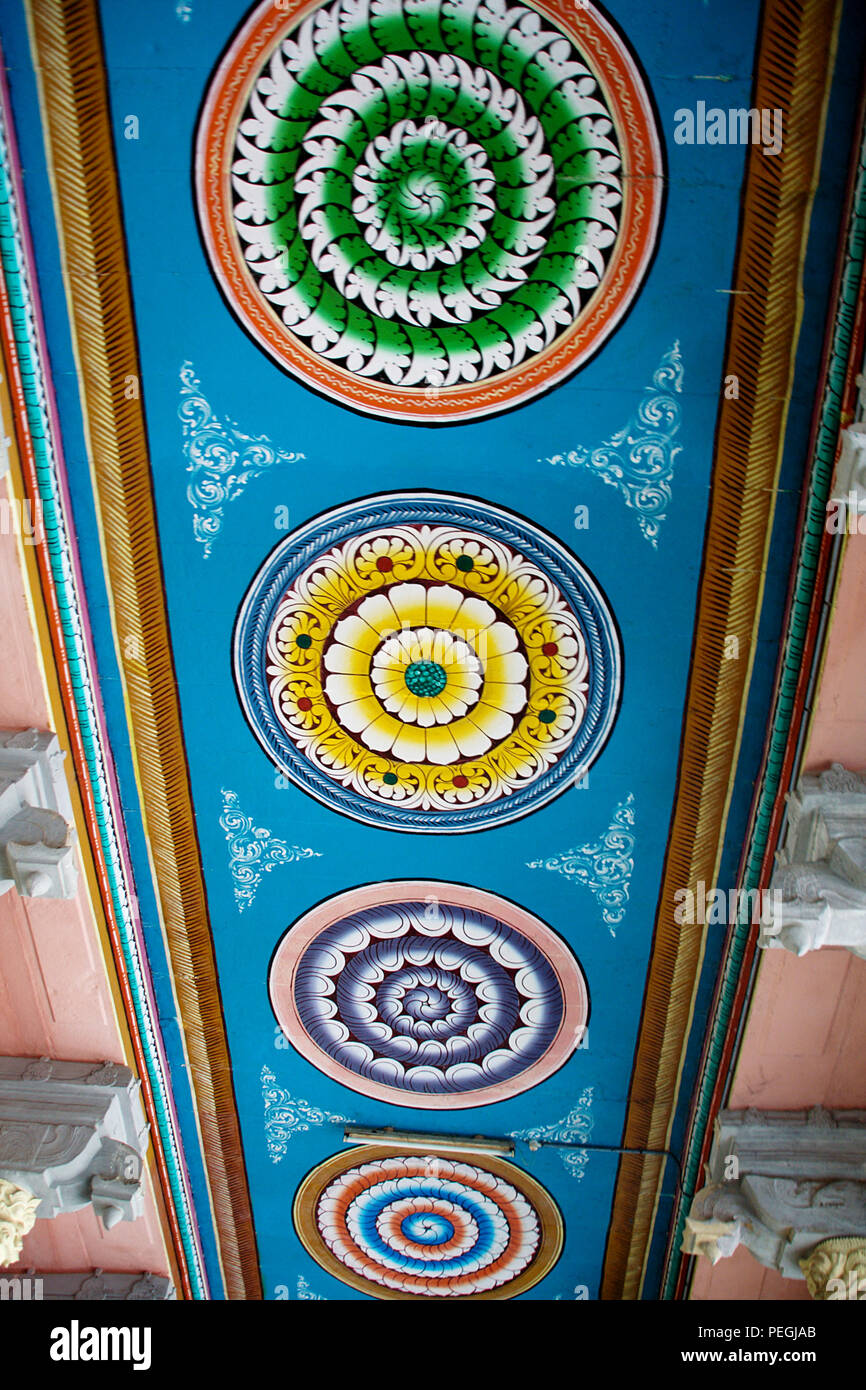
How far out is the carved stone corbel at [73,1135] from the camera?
17.1ft

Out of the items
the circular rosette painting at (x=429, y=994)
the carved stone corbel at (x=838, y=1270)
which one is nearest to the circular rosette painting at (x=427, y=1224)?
the circular rosette painting at (x=429, y=994)

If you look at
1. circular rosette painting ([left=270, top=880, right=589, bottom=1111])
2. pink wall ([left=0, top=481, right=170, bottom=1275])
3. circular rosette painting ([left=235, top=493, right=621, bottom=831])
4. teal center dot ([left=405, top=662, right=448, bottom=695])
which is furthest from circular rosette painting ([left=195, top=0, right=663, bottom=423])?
circular rosette painting ([left=270, top=880, right=589, bottom=1111])

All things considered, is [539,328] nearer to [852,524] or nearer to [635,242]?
[635,242]

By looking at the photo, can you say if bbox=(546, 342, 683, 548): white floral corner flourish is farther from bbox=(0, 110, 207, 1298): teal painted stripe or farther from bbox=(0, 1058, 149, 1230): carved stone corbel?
bbox=(0, 1058, 149, 1230): carved stone corbel

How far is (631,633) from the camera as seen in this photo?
451 centimetres

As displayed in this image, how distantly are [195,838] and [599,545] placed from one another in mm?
2115

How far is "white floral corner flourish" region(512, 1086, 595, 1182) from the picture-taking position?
597 centimetres

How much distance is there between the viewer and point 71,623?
4.47 m

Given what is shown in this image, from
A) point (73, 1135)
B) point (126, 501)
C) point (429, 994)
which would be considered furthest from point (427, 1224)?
point (126, 501)

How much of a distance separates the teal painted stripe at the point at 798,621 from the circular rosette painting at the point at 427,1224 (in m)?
0.99

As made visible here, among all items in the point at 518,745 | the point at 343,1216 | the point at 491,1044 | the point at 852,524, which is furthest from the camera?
the point at 343,1216

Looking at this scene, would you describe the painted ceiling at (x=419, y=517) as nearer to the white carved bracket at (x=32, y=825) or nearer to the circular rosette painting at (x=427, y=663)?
the circular rosette painting at (x=427, y=663)

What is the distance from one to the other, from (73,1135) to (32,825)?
1.67 metres

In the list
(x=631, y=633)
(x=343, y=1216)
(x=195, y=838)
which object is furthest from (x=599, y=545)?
(x=343, y=1216)
